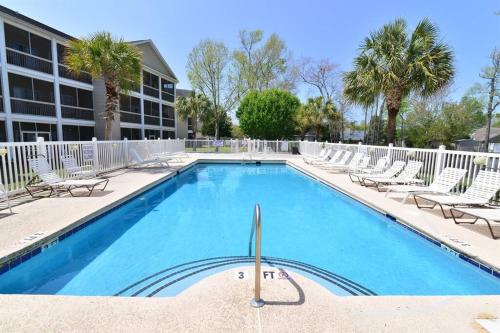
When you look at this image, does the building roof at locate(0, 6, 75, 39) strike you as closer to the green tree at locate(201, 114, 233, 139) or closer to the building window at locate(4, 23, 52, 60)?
the building window at locate(4, 23, 52, 60)

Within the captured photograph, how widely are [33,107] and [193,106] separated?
16005 millimetres

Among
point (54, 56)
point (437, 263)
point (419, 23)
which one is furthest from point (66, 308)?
point (54, 56)

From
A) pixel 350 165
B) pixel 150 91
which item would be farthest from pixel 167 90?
pixel 350 165

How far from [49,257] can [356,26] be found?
26.7 metres

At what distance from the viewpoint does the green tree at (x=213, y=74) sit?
3198cm

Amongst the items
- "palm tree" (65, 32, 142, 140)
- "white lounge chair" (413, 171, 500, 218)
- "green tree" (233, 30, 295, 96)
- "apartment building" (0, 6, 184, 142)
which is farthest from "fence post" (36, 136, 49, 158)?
"green tree" (233, 30, 295, 96)

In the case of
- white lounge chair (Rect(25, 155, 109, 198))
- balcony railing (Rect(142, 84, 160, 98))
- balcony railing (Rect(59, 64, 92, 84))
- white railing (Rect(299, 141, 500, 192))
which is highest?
balcony railing (Rect(142, 84, 160, 98))

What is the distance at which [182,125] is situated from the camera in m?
36.1

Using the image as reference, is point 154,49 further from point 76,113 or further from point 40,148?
point 40,148

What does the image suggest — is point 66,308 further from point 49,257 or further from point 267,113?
point 267,113

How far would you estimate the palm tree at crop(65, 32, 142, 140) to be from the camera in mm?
10836

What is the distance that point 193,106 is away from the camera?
30.4 metres

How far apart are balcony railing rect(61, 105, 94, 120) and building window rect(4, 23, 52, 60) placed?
349 centimetres

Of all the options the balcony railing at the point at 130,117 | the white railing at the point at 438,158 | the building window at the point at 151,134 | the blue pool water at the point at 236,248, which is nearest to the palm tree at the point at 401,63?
the white railing at the point at 438,158
